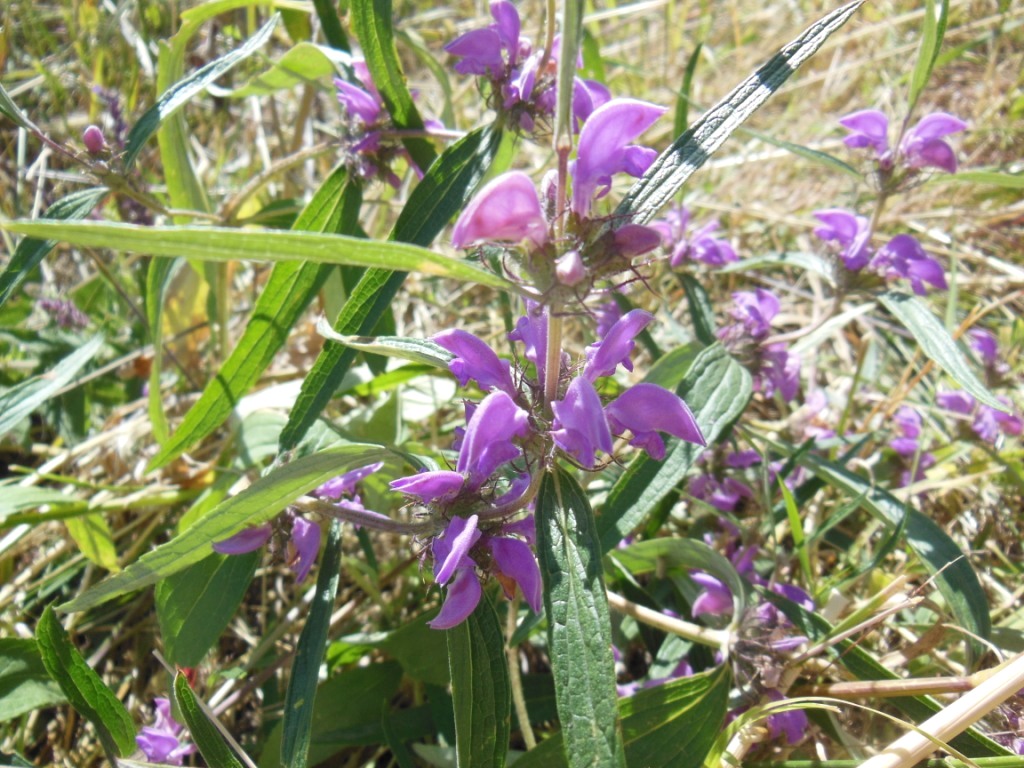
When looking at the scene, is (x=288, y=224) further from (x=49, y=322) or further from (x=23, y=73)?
(x=23, y=73)


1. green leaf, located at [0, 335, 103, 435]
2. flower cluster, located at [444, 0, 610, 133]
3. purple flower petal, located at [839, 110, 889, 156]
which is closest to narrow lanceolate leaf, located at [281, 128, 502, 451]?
flower cluster, located at [444, 0, 610, 133]

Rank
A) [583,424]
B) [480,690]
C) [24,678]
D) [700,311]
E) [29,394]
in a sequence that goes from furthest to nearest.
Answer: [700,311] < [29,394] < [24,678] < [480,690] < [583,424]

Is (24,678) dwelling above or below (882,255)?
below

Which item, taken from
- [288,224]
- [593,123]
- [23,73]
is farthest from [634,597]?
[23,73]

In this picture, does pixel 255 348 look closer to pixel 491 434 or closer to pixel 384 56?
pixel 384 56

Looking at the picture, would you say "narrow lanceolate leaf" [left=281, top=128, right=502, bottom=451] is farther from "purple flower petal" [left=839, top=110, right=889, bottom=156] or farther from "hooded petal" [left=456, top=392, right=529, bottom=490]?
"purple flower petal" [left=839, top=110, right=889, bottom=156]

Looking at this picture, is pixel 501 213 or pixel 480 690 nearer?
pixel 501 213

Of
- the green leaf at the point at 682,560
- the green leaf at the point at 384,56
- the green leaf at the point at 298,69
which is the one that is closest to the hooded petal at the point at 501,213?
the green leaf at the point at 682,560

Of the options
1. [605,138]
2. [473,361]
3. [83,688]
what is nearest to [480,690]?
[473,361]
